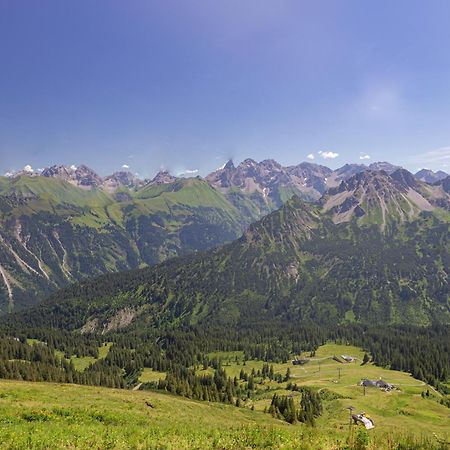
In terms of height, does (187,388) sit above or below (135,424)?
below

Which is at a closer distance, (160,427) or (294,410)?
(160,427)

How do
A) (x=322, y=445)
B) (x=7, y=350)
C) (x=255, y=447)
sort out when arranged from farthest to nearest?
(x=7, y=350)
(x=255, y=447)
(x=322, y=445)

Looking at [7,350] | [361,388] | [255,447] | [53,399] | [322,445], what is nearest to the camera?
[322,445]

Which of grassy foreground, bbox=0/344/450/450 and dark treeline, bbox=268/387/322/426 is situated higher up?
grassy foreground, bbox=0/344/450/450

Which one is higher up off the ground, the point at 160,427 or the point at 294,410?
the point at 160,427

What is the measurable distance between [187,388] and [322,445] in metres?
100

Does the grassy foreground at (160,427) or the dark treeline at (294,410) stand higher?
the grassy foreground at (160,427)

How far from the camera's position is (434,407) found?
457 feet

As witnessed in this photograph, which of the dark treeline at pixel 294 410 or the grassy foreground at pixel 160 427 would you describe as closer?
the grassy foreground at pixel 160 427

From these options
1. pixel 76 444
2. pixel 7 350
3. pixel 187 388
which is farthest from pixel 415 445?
pixel 7 350

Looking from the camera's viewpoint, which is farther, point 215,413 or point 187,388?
point 187,388

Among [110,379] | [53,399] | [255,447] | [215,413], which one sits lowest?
[110,379]

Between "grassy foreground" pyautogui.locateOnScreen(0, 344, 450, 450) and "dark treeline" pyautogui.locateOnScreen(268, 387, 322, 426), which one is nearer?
"grassy foreground" pyautogui.locateOnScreen(0, 344, 450, 450)

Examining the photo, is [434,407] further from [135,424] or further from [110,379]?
[135,424]
